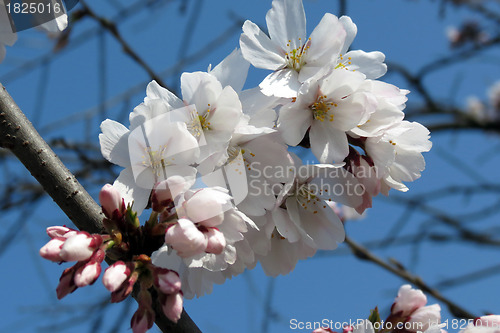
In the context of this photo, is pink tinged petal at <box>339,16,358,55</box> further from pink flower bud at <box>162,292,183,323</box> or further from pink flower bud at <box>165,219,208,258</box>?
pink flower bud at <box>162,292,183,323</box>

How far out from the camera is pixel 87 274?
Answer: 34.9 inches

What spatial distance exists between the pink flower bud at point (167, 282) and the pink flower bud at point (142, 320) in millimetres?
65

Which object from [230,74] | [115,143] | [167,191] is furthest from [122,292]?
[230,74]

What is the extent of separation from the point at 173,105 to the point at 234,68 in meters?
0.18

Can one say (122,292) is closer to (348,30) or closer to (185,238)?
(185,238)

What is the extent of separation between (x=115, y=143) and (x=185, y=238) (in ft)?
1.09

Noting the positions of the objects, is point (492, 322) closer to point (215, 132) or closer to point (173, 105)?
point (215, 132)

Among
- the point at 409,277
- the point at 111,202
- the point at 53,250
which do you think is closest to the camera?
the point at 53,250

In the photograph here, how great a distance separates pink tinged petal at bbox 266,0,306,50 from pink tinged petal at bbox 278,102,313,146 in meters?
0.26

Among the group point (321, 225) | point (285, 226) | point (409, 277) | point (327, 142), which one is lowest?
point (409, 277)

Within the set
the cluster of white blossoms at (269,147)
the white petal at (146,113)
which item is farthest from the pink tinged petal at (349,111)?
the white petal at (146,113)

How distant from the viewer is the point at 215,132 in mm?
1135

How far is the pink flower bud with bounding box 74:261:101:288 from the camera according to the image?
2.89 ft

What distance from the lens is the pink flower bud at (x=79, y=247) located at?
2.88 feet
